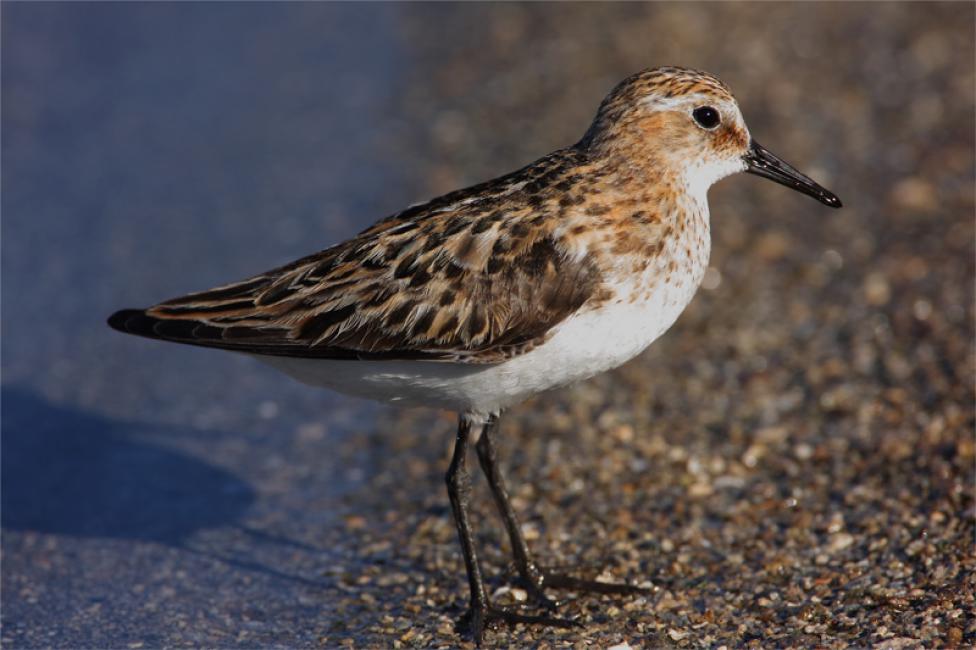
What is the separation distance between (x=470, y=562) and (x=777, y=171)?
272 cm

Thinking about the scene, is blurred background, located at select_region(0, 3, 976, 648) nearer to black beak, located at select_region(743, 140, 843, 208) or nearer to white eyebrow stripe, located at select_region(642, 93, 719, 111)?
black beak, located at select_region(743, 140, 843, 208)

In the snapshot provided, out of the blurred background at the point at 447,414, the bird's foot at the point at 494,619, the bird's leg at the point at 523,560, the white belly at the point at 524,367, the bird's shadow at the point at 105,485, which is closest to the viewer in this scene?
the white belly at the point at 524,367

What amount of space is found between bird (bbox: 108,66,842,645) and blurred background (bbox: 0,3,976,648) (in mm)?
901

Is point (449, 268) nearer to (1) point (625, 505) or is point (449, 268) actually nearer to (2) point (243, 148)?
(1) point (625, 505)

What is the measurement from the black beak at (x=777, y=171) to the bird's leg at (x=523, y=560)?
78.4 inches

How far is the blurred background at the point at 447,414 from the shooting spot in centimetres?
698

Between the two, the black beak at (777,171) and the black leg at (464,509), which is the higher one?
the black beak at (777,171)

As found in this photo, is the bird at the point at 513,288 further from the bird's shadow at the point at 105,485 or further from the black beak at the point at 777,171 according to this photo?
the bird's shadow at the point at 105,485

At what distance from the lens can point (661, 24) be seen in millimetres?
13500

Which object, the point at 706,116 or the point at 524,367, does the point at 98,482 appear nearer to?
the point at 524,367

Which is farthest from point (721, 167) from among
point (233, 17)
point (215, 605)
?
point (233, 17)

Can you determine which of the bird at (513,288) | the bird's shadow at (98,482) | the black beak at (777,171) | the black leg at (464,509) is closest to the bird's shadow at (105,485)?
the bird's shadow at (98,482)

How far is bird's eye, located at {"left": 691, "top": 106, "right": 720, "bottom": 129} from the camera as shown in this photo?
22.1 ft

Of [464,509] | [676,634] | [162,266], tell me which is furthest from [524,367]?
[162,266]
